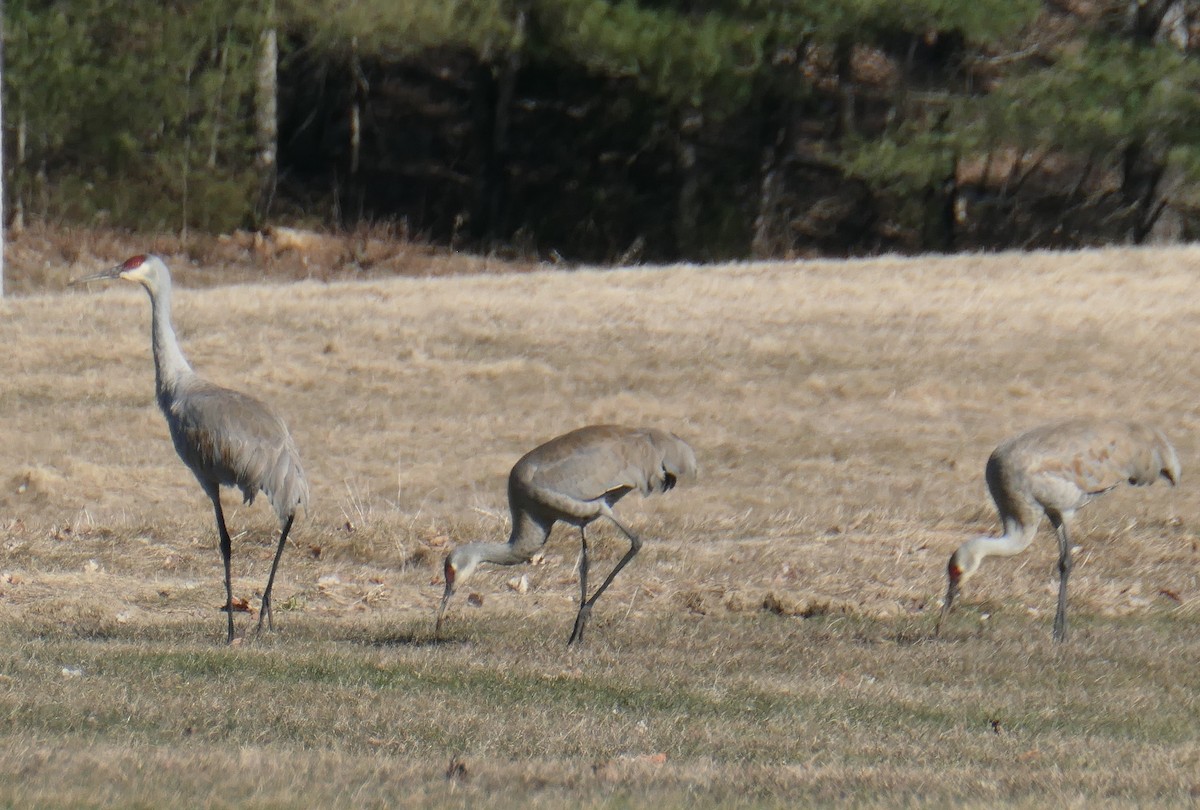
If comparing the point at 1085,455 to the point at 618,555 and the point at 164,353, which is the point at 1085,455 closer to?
the point at 618,555

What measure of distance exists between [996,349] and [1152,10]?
9433 mm

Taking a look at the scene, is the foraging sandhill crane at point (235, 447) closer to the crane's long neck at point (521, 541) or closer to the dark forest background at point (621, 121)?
the crane's long neck at point (521, 541)

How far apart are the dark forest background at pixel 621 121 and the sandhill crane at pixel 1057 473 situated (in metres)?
12.4

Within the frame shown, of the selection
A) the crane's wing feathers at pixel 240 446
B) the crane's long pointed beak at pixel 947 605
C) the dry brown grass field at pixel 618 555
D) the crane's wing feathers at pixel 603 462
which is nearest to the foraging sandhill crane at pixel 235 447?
the crane's wing feathers at pixel 240 446

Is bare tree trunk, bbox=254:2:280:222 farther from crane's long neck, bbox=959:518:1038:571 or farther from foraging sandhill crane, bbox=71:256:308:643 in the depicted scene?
crane's long neck, bbox=959:518:1038:571

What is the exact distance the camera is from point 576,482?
28.6ft

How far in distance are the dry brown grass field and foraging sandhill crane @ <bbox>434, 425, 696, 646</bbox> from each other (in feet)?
1.31

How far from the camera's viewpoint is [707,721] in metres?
6.54

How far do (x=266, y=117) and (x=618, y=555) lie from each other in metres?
14.9

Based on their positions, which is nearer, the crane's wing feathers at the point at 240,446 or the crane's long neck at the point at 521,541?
the crane's wing feathers at the point at 240,446

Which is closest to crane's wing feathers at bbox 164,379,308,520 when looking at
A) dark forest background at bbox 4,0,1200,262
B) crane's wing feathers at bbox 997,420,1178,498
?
crane's wing feathers at bbox 997,420,1178,498

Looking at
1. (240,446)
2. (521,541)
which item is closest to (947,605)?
(521,541)

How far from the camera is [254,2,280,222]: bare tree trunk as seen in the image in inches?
931

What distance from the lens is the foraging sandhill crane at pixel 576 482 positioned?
28.6ft
